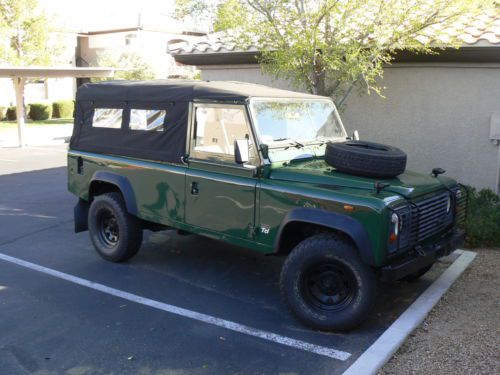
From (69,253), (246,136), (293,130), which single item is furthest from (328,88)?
(69,253)

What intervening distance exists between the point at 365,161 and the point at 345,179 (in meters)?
0.24

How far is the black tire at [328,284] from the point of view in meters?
4.43

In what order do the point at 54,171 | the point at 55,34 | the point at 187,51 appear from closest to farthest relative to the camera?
the point at 187,51 < the point at 54,171 < the point at 55,34

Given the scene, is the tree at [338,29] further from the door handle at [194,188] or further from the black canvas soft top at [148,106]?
the door handle at [194,188]

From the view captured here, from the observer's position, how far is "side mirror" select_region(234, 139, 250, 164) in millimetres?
4848

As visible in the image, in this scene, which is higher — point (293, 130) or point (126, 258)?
point (293, 130)

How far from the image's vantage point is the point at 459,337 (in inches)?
174

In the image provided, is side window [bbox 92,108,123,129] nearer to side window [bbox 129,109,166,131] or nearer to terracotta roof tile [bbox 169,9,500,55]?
side window [bbox 129,109,166,131]

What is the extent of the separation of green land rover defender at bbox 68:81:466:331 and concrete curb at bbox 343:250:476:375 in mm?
264

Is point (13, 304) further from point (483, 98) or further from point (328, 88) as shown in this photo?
point (483, 98)

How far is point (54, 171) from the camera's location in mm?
13242

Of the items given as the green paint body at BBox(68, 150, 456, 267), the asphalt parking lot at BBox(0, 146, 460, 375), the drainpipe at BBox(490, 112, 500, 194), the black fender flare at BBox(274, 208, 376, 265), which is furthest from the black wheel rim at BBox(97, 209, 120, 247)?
the drainpipe at BBox(490, 112, 500, 194)

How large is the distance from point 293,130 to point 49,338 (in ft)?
9.62

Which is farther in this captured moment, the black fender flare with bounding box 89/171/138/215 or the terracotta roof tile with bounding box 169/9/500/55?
the terracotta roof tile with bounding box 169/9/500/55
